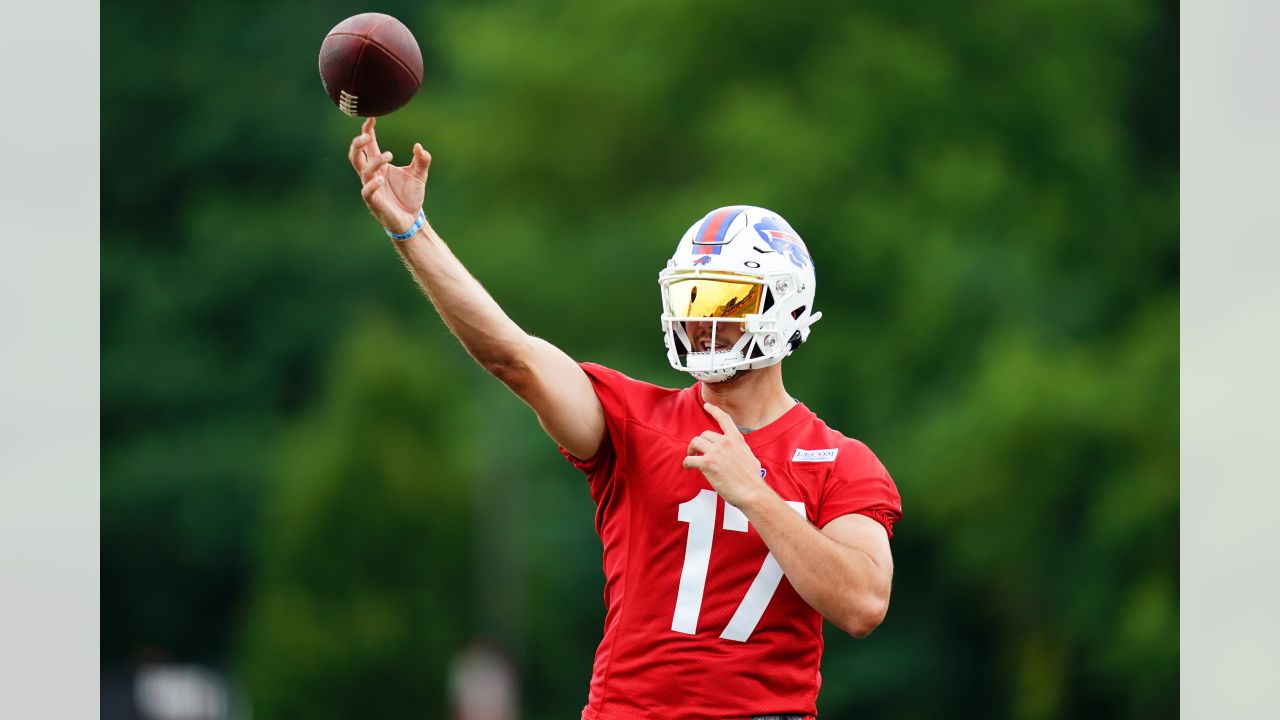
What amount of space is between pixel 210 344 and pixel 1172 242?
51.7 ft

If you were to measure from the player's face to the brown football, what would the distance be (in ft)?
3.41

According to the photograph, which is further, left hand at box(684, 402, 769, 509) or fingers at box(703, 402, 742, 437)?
fingers at box(703, 402, 742, 437)

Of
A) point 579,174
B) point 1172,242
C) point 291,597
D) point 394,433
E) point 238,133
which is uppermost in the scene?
point 238,133

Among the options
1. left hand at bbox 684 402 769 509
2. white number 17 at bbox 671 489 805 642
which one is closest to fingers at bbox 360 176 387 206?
left hand at bbox 684 402 769 509

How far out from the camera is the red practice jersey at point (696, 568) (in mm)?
4746

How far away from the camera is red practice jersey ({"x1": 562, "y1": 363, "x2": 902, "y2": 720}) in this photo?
4.75 meters

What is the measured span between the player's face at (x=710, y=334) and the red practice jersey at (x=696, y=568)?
0.19 metres

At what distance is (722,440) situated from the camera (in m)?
4.69

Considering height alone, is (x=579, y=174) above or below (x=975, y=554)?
above

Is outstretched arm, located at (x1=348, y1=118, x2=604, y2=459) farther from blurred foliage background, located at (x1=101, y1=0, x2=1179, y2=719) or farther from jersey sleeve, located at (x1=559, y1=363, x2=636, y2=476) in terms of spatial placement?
blurred foliage background, located at (x1=101, y1=0, x2=1179, y2=719)

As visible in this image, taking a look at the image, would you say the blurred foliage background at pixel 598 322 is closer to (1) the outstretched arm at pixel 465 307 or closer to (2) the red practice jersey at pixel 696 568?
(2) the red practice jersey at pixel 696 568
